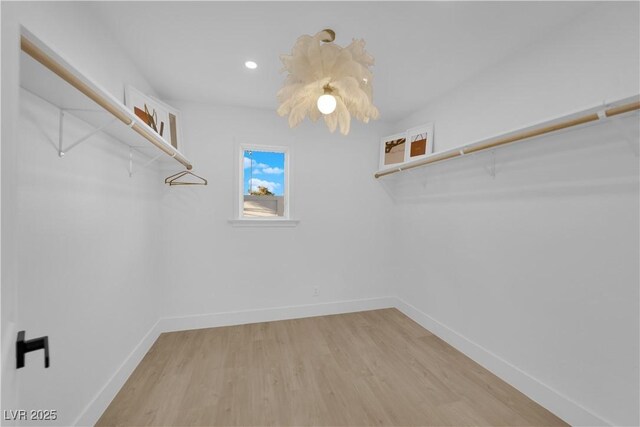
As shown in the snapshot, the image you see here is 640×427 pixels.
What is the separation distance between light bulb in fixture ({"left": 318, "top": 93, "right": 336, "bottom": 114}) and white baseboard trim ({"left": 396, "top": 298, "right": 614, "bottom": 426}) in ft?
7.36

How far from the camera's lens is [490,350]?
2121 millimetres

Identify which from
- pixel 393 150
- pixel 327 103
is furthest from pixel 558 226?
pixel 393 150

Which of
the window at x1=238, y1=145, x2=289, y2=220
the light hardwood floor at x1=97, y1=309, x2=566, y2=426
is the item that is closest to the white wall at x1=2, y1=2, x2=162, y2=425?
the light hardwood floor at x1=97, y1=309, x2=566, y2=426

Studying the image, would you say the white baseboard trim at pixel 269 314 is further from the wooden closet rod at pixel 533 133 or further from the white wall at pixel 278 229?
the wooden closet rod at pixel 533 133

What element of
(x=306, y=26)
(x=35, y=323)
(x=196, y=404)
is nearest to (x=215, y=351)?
(x=196, y=404)

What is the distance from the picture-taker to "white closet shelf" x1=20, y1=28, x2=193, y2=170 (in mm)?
844

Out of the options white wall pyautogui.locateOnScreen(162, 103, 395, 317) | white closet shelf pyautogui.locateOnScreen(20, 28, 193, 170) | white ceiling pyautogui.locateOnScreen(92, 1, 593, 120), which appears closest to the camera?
white closet shelf pyautogui.locateOnScreen(20, 28, 193, 170)

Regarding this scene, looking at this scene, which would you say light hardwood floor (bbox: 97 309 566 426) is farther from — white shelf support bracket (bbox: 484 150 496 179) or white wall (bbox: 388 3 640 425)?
white shelf support bracket (bbox: 484 150 496 179)

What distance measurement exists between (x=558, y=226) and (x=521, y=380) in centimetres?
113

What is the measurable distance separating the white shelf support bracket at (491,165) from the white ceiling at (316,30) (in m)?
0.73

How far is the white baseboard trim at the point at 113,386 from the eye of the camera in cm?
148

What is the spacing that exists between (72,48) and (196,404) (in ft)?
7.19

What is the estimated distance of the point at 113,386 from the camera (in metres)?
1.75

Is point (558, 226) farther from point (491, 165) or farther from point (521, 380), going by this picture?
point (521, 380)
